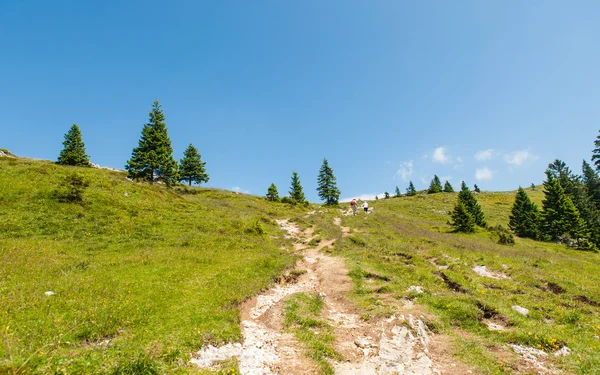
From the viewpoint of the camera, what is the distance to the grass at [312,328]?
1014 centimetres

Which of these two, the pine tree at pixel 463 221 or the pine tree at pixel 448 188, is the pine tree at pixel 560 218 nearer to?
the pine tree at pixel 463 221

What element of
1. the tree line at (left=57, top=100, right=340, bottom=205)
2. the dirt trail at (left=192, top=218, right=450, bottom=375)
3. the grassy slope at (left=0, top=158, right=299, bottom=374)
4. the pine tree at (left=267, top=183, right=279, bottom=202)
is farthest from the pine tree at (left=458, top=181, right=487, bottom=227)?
the dirt trail at (left=192, top=218, right=450, bottom=375)

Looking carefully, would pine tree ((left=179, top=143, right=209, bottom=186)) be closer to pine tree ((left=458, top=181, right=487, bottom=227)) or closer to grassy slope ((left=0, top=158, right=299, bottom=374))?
grassy slope ((left=0, top=158, right=299, bottom=374))

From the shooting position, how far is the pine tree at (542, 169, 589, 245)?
48.4 meters

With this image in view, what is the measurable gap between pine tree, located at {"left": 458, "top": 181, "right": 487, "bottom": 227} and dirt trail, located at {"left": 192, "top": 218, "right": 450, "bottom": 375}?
192 ft

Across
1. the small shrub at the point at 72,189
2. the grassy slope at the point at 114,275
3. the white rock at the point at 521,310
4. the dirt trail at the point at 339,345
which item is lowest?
the white rock at the point at 521,310

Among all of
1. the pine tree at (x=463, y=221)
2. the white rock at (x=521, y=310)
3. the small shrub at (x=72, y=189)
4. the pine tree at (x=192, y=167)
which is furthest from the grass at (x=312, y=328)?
the pine tree at (x=192, y=167)

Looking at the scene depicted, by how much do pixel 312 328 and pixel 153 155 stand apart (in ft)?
164

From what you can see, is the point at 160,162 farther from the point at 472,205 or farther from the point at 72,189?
the point at 472,205

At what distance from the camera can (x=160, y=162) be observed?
5322cm

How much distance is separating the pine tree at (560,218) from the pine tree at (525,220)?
170cm

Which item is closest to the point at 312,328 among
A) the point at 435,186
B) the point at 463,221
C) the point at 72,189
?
the point at 72,189

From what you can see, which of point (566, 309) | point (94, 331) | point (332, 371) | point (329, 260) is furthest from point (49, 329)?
point (566, 309)

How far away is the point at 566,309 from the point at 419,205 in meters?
80.1
